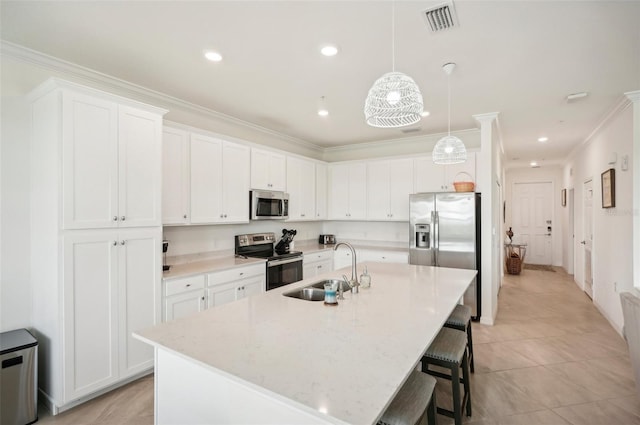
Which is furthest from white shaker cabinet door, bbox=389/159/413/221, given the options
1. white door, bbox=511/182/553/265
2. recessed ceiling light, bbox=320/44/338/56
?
white door, bbox=511/182/553/265

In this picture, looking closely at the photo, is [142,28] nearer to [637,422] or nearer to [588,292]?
[637,422]

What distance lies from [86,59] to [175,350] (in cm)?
265

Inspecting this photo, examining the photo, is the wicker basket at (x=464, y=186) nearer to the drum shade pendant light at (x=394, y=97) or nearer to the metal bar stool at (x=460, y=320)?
the metal bar stool at (x=460, y=320)

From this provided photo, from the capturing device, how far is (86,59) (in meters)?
2.67

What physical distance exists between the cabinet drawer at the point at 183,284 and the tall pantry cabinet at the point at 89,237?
0.13 m

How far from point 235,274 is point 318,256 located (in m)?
1.74

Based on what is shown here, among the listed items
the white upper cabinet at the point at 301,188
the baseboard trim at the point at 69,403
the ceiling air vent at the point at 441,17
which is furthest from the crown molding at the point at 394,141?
the baseboard trim at the point at 69,403

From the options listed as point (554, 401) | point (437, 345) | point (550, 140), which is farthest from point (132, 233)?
point (550, 140)

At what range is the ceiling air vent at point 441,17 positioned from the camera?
196cm

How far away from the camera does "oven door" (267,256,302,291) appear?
156 inches

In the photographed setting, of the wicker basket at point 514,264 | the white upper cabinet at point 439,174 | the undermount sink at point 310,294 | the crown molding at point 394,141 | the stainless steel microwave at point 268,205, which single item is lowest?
the wicker basket at point 514,264

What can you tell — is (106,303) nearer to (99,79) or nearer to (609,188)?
(99,79)

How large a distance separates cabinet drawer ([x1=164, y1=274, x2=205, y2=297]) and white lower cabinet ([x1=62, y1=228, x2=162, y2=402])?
0.11 m

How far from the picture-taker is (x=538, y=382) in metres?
2.77
